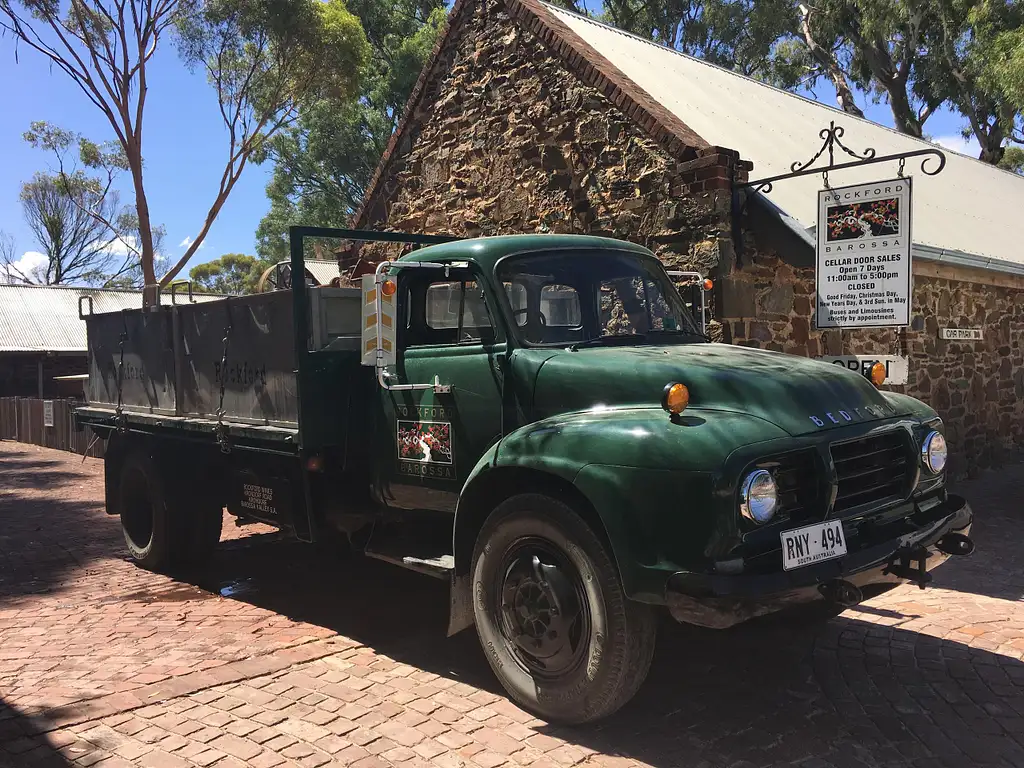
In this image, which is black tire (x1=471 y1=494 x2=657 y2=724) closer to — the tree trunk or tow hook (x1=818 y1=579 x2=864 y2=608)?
tow hook (x1=818 y1=579 x2=864 y2=608)

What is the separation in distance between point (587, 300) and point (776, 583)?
1.96 m

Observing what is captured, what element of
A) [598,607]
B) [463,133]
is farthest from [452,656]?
[463,133]

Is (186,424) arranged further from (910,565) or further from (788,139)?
(788,139)

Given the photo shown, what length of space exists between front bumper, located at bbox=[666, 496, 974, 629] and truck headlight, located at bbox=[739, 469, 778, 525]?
0.76 ft

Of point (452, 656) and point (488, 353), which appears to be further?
point (452, 656)

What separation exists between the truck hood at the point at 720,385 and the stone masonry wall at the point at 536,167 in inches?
160

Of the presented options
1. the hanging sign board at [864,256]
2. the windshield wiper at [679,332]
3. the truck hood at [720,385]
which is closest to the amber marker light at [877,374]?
the truck hood at [720,385]

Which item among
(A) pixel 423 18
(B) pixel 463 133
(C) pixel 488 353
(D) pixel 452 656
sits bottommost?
(D) pixel 452 656

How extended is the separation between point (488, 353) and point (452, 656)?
→ 5.92 ft

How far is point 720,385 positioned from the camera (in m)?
3.82

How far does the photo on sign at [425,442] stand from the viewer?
4.68m

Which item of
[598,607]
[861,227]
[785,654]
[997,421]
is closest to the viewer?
[598,607]

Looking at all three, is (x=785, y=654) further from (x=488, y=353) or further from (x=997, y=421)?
(x=997, y=421)

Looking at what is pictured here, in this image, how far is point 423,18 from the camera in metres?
31.2
